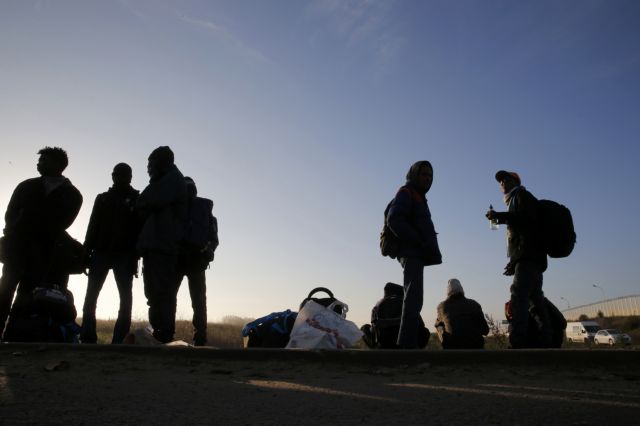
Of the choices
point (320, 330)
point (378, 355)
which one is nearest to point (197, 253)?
point (320, 330)

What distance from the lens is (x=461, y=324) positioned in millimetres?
6152

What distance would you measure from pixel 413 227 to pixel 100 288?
11.7 feet

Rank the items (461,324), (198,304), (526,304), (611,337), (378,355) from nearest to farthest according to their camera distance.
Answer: (378,355) < (526,304) < (461,324) < (198,304) < (611,337)

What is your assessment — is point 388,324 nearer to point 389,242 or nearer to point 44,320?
point 389,242

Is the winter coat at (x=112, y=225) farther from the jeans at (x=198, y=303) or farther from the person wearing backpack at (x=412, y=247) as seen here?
the person wearing backpack at (x=412, y=247)

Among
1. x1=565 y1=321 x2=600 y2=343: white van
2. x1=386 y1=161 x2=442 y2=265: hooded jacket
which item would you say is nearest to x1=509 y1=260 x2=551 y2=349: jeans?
x1=386 y1=161 x2=442 y2=265: hooded jacket

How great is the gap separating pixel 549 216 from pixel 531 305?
992 mm

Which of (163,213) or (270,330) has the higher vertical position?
(163,213)

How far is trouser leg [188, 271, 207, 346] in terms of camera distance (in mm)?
6285

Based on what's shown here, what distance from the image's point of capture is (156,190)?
5.45 m

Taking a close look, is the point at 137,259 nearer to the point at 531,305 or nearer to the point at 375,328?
the point at 375,328

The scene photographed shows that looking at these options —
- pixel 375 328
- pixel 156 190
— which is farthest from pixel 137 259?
pixel 375 328

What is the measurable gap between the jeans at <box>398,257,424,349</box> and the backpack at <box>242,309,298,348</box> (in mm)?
1308

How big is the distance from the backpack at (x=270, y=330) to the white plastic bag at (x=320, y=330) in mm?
421
